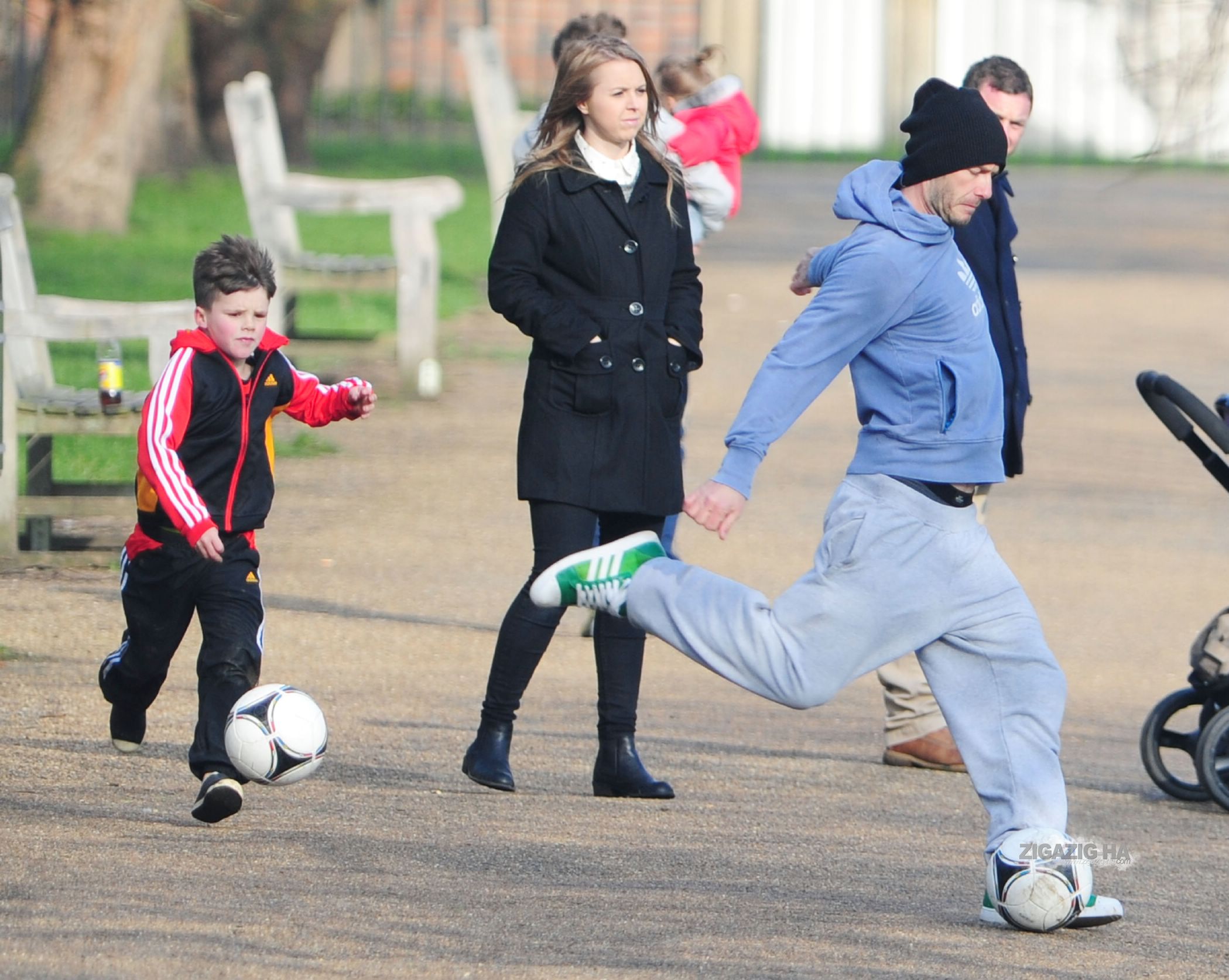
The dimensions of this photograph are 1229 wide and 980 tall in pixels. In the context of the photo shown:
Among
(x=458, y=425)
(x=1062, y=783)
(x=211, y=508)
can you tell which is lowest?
(x=458, y=425)

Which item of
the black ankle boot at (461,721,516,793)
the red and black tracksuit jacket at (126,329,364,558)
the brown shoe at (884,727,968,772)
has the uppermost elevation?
the red and black tracksuit jacket at (126,329,364,558)

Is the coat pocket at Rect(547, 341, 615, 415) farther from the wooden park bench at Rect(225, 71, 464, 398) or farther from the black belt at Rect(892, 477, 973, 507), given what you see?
Answer: the wooden park bench at Rect(225, 71, 464, 398)

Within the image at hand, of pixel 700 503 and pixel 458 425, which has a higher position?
pixel 700 503

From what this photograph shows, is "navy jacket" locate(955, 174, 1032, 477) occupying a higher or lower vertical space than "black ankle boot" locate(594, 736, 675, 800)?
higher

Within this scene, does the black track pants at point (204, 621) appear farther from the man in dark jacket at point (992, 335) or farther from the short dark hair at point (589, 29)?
the short dark hair at point (589, 29)

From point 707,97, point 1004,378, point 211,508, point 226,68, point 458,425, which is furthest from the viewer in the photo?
point 226,68

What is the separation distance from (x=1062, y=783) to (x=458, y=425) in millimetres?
8485

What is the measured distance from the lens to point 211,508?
5492mm

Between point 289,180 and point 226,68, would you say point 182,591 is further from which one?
point 226,68

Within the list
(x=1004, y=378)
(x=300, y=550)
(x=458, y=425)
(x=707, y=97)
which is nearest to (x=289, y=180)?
(x=458, y=425)

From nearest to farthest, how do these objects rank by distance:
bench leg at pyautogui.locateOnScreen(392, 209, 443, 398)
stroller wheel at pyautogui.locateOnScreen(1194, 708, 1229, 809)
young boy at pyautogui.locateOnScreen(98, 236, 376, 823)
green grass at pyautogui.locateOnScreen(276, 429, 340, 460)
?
young boy at pyautogui.locateOnScreen(98, 236, 376, 823) → stroller wheel at pyautogui.locateOnScreen(1194, 708, 1229, 809) → green grass at pyautogui.locateOnScreen(276, 429, 340, 460) → bench leg at pyautogui.locateOnScreen(392, 209, 443, 398)

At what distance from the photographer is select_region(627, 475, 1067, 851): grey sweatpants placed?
4.71m

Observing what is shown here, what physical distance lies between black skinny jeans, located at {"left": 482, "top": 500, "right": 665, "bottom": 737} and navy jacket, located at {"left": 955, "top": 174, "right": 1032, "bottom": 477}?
3.83ft

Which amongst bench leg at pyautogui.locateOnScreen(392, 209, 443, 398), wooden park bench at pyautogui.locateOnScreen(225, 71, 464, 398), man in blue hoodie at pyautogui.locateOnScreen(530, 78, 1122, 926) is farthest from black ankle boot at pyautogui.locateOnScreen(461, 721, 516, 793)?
bench leg at pyautogui.locateOnScreen(392, 209, 443, 398)
